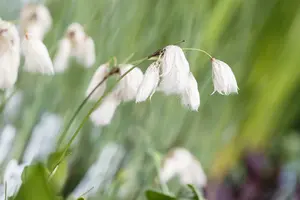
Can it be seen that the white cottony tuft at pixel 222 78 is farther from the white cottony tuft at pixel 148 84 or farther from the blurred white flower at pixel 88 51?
the blurred white flower at pixel 88 51

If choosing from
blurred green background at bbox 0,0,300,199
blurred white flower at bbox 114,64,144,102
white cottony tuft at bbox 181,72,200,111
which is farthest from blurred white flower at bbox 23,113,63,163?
white cottony tuft at bbox 181,72,200,111

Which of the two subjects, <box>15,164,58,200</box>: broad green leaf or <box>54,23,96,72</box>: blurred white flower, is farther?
<box>54,23,96,72</box>: blurred white flower

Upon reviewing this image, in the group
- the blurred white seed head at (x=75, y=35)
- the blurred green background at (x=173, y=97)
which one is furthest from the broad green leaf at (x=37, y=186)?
the blurred green background at (x=173, y=97)

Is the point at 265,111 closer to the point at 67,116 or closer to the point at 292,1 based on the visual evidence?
the point at 292,1

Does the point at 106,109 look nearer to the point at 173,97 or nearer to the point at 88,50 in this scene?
the point at 88,50

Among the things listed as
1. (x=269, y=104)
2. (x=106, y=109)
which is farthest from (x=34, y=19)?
(x=269, y=104)

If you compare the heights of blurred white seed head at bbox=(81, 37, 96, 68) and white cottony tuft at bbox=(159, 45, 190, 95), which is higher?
blurred white seed head at bbox=(81, 37, 96, 68)

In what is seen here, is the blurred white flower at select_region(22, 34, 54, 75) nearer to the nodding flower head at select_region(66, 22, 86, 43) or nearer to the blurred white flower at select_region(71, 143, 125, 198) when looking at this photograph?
the nodding flower head at select_region(66, 22, 86, 43)
